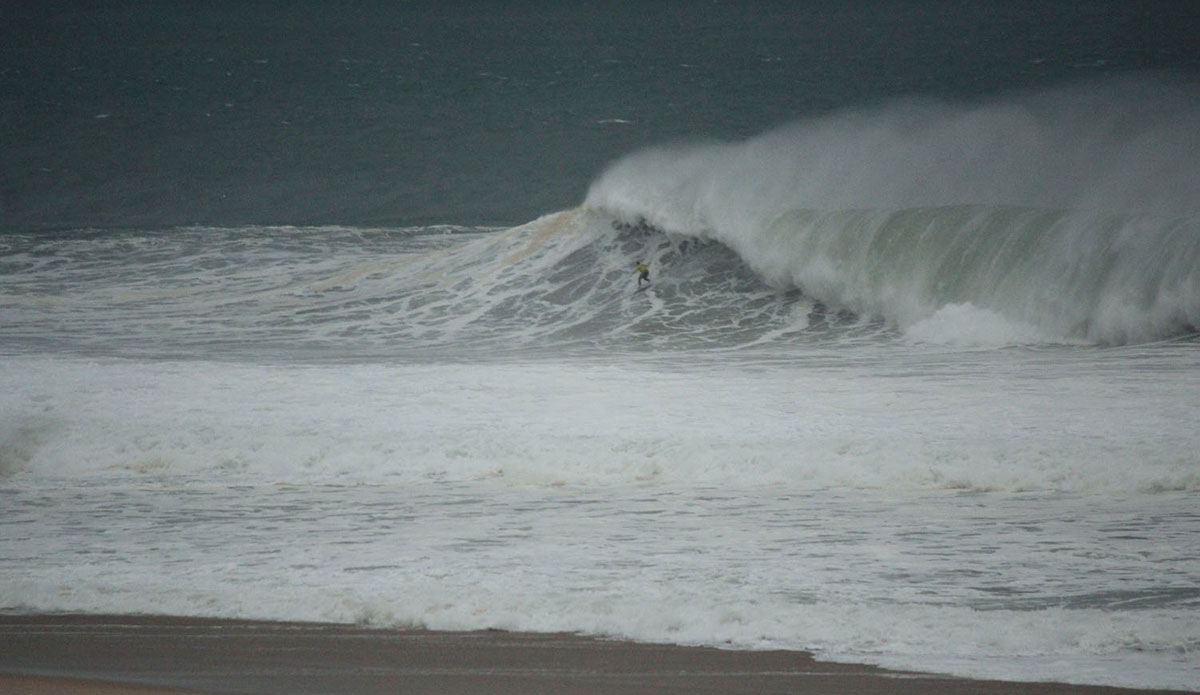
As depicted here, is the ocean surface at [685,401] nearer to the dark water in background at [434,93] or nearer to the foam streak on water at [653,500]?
the foam streak on water at [653,500]

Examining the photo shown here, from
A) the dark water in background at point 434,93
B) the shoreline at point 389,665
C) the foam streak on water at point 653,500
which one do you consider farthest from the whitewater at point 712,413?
the dark water in background at point 434,93

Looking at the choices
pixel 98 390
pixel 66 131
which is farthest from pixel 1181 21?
pixel 98 390

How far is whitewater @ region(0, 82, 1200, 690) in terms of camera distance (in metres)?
5.43

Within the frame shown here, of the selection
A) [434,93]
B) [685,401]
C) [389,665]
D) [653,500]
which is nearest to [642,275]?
[685,401]

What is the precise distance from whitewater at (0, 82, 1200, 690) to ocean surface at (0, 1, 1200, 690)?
1.3 inches

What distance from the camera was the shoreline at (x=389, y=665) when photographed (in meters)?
4.34

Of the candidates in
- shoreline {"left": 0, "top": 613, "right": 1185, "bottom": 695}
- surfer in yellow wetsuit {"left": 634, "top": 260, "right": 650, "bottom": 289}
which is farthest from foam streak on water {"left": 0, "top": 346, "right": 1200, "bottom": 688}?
surfer in yellow wetsuit {"left": 634, "top": 260, "right": 650, "bottom": 289}

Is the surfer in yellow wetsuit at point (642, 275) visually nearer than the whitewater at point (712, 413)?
No

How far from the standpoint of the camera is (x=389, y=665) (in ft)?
15.3

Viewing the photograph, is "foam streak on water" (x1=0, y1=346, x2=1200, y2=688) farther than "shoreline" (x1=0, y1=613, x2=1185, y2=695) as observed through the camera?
Yes

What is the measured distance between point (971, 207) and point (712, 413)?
6495 millimetres

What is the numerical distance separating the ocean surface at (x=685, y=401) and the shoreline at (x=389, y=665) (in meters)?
0.18

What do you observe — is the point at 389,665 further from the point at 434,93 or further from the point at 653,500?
the point at 434,93

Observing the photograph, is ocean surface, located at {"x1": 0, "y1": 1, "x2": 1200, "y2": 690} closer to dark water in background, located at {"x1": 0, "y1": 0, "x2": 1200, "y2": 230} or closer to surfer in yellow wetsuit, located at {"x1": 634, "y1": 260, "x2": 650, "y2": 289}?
surfer in yellow wetsuit, located at {"x1": 634, "y1": 260, "x2": 650, "y2": 289}
